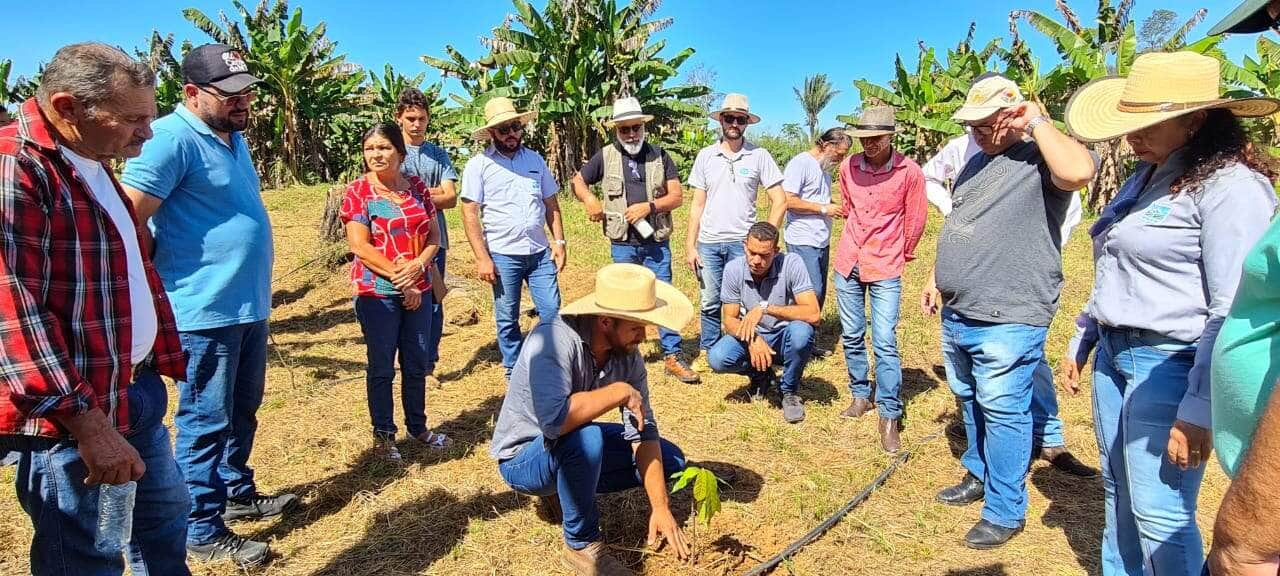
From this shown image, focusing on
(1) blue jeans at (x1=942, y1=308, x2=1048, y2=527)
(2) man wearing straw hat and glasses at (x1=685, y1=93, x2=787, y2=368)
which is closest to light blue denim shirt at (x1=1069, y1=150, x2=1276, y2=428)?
(1) blue jeans at (x1=942, y1=308, x2=1048, y2=527)

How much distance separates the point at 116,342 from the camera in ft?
6.18

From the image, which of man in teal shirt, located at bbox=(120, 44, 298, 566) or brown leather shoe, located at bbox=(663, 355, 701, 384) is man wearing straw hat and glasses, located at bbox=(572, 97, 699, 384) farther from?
man in teal shirt, located at bbox=(120, 44, 298, 566)

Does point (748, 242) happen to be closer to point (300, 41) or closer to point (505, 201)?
point (505, 201)

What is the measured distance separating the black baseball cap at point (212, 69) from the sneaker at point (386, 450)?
76.5 inches

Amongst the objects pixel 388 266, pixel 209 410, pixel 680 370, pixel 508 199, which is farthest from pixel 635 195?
pixel 209 410

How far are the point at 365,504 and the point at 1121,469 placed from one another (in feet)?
10.4

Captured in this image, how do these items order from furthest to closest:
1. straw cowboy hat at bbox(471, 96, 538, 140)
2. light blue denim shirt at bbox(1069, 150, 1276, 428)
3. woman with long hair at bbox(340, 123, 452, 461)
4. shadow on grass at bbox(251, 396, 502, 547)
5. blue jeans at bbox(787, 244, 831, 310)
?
blue jeans at bbox(787, 244, 831, 310) < straw cowboy hat at bbox(471, 96, 538, 140) < woman with long hair at bbox(340, 123, 452, 461) < shadow on grass at bbox(251, 396, 502, 547) < light blue denim shirt at bbox(1069, 150, 1276, 428)

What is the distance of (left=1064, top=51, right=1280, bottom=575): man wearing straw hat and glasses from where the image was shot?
205 cm

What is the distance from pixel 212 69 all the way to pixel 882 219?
11.3 ft

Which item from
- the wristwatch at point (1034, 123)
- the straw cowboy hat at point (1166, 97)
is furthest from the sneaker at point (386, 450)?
the straw cowboy hat at point (1166, 97)

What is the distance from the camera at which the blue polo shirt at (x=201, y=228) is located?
270 centimetres

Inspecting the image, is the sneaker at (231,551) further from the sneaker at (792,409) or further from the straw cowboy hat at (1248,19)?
the straw cowboy hat at (1248,19)

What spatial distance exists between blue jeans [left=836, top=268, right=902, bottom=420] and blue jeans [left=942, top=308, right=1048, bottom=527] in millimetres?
915

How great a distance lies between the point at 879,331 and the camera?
4215 mm
